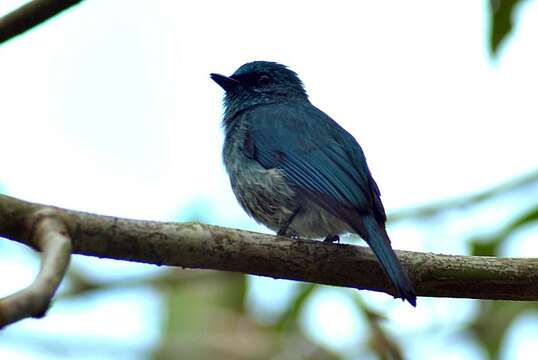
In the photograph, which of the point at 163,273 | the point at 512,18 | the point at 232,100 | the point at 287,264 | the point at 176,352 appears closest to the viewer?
the point at 287,264

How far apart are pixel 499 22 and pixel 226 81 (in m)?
2.37

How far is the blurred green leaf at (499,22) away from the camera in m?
4.84

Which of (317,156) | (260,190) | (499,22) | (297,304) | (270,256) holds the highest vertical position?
(499,22)

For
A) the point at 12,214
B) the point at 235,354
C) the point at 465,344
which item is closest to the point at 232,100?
the point at 235,354

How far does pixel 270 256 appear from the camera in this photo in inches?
155

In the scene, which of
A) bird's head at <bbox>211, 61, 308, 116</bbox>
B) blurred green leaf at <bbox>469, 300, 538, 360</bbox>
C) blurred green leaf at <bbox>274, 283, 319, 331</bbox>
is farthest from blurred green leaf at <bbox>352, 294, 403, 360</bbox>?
bird's head at <bbox>211, 61, 308, 116</bbox>

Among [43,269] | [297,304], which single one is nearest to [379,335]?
[297,304]

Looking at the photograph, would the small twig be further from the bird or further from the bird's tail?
the bird

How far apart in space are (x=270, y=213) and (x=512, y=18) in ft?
5.80

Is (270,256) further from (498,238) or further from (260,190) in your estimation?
(498,238)

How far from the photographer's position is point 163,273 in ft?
25.1

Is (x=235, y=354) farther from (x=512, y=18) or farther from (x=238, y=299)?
(x=512, y=18)

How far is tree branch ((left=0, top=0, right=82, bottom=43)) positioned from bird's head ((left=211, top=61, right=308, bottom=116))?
2.53 m

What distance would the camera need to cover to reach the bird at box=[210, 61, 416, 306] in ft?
16.1
